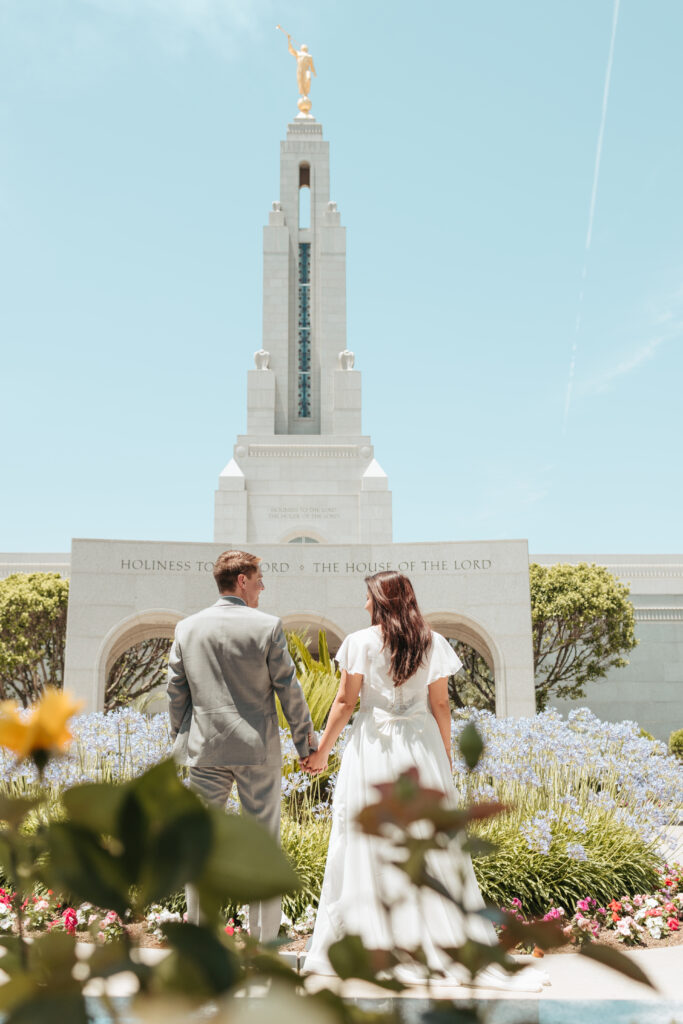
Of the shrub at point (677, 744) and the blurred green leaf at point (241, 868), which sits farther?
the shrub at point (677, 744)

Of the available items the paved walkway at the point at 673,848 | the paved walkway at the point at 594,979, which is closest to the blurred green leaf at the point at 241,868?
the paved walkway at the point at 594,979

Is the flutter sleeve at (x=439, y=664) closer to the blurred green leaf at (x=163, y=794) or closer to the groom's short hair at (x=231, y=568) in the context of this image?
the groom's short hair at (x=231, y=568)

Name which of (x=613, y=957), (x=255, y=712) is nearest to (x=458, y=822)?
(x=613, y=957)

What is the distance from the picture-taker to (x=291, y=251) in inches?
1063

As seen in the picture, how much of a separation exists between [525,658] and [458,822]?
1319cm

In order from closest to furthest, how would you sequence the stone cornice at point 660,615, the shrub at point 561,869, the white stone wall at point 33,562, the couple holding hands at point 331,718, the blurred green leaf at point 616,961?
the blurred green leaf at point 616,961 → the couple holding hands at point 331,718 → the shrub at point 561,869 → the stone cornice at point 660,615 → the white stone wall at point 33,562

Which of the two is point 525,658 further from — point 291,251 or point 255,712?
point 291,251

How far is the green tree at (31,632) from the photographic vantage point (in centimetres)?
1986

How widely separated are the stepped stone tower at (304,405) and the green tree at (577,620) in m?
4.47

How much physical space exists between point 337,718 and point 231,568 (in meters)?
0.99

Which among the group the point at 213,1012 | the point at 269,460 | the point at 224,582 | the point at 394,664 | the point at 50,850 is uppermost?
the point at 269,460

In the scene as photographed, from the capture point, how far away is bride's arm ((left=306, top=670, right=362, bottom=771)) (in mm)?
4414

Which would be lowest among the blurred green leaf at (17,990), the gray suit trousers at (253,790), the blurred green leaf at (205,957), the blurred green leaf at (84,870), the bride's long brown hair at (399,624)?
the gray suit trousers at (253,790)

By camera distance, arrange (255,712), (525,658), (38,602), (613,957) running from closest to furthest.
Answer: (613,957) → (255,712) → (525,658) → (38,602)
